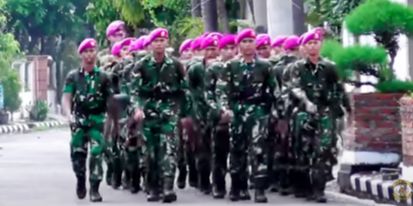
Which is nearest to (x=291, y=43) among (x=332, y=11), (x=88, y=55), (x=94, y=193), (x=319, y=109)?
(x=319, y=109)

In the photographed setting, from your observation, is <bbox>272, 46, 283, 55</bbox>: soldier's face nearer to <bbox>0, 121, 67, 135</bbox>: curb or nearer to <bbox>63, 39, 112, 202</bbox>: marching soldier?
<bbox>63, 39, 112, 202</bbox>: marching soldier

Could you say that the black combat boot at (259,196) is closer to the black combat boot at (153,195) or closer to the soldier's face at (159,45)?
the black combat boot at (153,195)

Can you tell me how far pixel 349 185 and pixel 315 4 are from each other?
9.69 metres

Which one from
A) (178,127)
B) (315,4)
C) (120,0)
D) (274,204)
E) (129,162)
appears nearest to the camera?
(274,204)

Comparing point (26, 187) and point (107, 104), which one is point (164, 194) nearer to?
point (107, 104)

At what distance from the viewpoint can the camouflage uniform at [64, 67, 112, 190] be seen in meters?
17.0

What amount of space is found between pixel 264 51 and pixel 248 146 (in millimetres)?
1737

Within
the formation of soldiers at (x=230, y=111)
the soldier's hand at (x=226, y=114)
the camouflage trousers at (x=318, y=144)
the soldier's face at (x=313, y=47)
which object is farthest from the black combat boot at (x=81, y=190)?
the soldier's face at (x=313, y=47)

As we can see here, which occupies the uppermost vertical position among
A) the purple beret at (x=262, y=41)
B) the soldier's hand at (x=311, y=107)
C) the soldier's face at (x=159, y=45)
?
the purple beret at (x=262, y=41)

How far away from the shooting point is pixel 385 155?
57.0 feet

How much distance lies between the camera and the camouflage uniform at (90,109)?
17.0 meters

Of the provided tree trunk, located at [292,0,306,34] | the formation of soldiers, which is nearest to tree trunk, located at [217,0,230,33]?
tree trunk, located at [292,0,306,34]

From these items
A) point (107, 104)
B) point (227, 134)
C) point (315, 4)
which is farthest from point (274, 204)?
point (315, 4)

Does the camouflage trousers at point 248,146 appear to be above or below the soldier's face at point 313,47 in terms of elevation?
below
